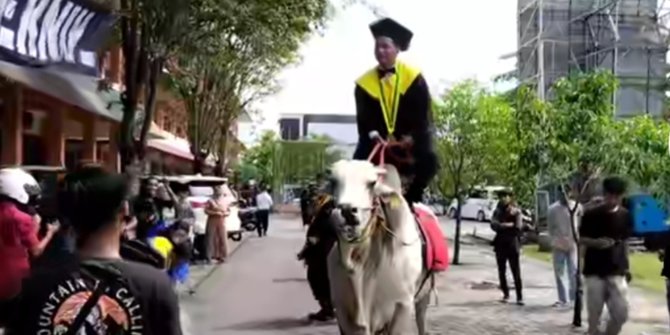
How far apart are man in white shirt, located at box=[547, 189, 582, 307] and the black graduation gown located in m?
8.49

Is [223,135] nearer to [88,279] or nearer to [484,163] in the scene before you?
[484,163]

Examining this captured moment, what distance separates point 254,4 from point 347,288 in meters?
13.5

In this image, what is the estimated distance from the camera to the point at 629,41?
42781 millimetres

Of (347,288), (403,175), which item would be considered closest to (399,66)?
(403,175)

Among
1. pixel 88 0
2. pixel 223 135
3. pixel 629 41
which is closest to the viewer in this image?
pixel 88 0

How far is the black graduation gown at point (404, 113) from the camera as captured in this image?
315 inches

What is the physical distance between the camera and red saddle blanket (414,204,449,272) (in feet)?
27.1

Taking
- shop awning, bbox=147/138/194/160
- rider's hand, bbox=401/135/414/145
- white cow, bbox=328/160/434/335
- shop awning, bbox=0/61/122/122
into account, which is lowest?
white cow, bbox=328/160/434/335

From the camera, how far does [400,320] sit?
7312 mm

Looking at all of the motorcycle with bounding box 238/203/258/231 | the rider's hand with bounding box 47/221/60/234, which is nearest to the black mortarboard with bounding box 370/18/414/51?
the rider's hand with bounding box 47/221/60/234

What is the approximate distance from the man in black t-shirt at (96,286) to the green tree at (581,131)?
1238 cm

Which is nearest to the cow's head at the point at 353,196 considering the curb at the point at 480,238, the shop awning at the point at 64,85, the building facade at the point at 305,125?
the shop awning at the point at 64,85

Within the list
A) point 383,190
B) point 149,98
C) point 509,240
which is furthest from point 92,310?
point 149,98

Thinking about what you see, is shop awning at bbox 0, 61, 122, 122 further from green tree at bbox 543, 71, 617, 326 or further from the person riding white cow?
the person riding white cow
